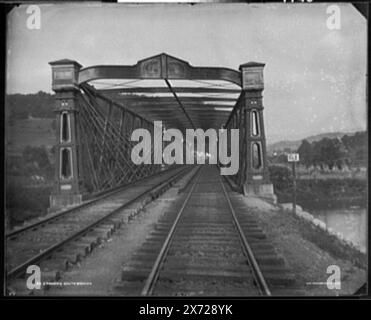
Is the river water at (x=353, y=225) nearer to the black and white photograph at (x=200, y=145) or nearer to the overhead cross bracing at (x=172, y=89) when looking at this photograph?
the black and white photograph at (x=200, y=145)

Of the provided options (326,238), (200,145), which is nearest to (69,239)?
(200,145)

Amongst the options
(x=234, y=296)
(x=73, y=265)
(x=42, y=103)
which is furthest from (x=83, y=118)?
(x=234, y=296)

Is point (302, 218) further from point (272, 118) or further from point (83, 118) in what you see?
point (83, 118)

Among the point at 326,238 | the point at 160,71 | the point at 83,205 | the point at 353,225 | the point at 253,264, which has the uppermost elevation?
the point at 160,71

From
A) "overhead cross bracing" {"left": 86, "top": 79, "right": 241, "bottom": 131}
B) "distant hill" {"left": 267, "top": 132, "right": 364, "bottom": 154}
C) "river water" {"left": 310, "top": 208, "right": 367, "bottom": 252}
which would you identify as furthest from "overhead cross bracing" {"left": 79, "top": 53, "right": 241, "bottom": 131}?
"river water" {"left": 310, "top": 208, "right": 367, "bottom": 252}

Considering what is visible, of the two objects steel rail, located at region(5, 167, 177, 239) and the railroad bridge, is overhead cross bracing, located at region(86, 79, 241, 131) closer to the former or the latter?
the railroad bridge

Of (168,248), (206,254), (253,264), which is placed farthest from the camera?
(168,248)

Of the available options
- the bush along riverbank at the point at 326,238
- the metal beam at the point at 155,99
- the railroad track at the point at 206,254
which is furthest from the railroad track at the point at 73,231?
the bush along riverbank at the point at 326,238

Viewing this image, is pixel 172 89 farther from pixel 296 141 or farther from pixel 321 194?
pixel 321 194
